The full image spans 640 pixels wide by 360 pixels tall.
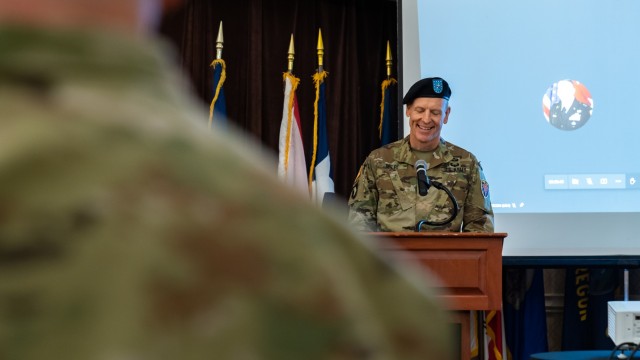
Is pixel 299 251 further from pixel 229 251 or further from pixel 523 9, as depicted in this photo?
pixel 523 9

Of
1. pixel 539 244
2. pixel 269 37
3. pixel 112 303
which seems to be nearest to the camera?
pixel 112 303

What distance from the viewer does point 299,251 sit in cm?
38

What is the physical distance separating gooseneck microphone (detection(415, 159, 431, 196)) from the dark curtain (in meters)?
1.64

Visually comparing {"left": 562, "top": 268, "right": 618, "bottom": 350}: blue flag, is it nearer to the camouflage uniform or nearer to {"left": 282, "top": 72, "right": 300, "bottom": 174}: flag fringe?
the camouflage uniform

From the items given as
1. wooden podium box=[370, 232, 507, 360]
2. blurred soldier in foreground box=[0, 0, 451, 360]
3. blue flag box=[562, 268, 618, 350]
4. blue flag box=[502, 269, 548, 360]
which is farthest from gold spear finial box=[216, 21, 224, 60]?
blurred soldier in foreground box=[0, 0, 451, 360]

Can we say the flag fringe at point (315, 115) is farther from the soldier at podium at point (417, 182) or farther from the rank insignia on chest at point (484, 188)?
the rank insignia on chest at point (484, 188)

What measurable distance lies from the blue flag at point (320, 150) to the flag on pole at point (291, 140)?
0.06 metres

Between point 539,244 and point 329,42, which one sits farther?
point 329,42

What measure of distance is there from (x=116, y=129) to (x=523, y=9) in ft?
15.5

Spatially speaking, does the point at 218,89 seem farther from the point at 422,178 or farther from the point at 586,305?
the point at 586,305

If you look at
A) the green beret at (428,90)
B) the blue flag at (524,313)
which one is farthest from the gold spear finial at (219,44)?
the blue flag at (524,313)

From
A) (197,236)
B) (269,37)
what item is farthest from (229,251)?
(269,37)

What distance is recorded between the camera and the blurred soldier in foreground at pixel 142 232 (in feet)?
1.11

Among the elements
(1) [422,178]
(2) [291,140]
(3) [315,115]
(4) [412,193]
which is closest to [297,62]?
(3) [315,115]
